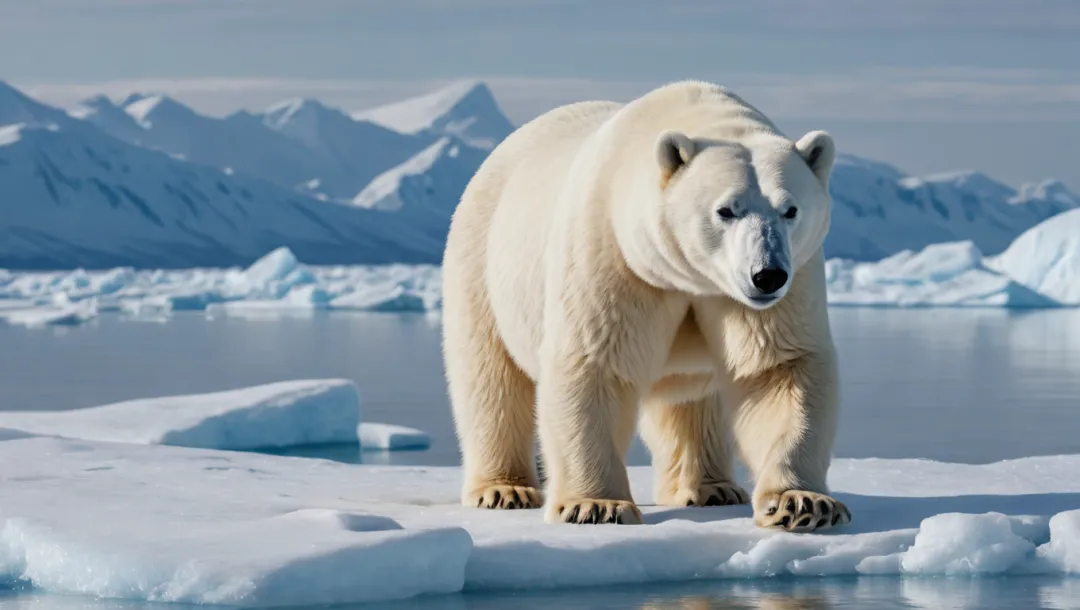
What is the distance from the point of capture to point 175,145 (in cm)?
12212

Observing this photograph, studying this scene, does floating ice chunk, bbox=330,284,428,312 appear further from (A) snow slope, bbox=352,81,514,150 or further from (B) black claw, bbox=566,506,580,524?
(A) snow slope, bbox=352,81,514,150

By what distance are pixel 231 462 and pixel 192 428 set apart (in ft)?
9.74

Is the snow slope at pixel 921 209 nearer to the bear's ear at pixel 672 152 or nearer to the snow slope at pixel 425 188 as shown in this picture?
the snow slope at pixel 425 188

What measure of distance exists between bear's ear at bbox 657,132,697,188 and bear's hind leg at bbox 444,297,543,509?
1.20m

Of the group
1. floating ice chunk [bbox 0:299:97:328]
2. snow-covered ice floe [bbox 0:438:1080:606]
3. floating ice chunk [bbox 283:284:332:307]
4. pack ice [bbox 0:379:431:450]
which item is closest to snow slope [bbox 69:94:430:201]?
floating ice chunk [bbox 283:284:332:307]

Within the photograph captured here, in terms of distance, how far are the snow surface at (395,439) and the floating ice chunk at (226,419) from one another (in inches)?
8.2

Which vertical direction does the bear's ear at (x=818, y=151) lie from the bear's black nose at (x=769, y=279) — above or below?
above

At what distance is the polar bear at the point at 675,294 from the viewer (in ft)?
13.8

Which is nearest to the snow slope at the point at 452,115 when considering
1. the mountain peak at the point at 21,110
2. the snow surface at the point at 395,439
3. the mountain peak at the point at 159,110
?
the mountain peak at the point at 159,110

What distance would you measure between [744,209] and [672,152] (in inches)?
11.1

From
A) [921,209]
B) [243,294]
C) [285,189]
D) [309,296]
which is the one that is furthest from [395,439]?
[921,209]

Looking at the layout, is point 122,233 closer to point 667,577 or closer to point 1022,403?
point 1022,403

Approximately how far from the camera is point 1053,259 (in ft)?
115

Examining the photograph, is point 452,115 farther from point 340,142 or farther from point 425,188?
point 425,188
